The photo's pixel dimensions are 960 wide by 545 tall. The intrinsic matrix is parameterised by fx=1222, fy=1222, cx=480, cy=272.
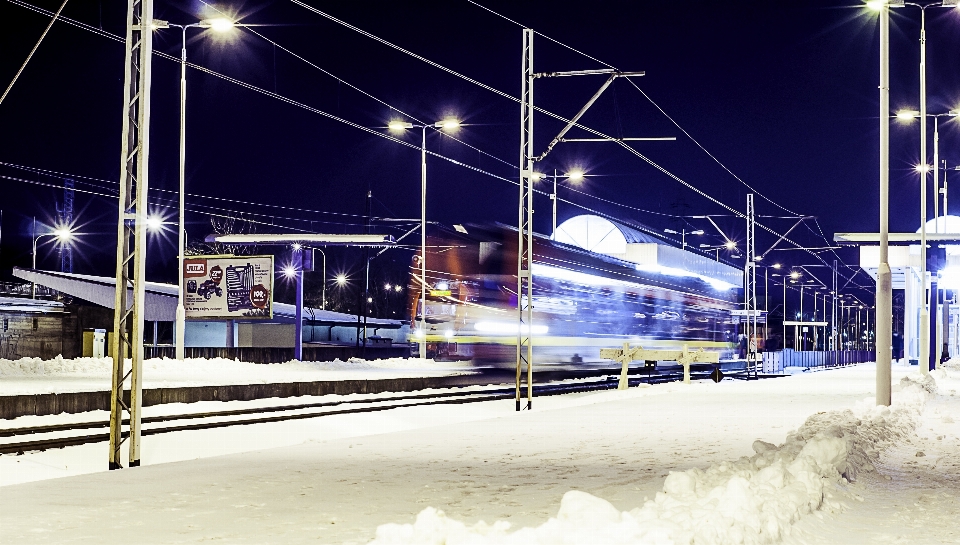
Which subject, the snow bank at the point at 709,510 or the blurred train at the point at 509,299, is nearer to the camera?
the snow bank at the point at 709,510

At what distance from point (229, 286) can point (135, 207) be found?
2705 cm

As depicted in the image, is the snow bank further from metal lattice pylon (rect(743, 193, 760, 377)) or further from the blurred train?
metal lattice pylon (rect(743, 193, 760, 377))

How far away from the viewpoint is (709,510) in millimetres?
8336

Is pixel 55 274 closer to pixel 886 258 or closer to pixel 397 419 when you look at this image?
pixel 397 419

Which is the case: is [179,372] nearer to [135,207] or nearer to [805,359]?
[135,207]

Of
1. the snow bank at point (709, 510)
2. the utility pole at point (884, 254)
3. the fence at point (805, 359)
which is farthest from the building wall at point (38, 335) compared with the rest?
the snow bank at point (709, 510)

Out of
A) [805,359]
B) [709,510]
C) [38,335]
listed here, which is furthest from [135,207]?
[805,359]

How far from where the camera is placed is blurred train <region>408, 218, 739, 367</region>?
3438 centimetres

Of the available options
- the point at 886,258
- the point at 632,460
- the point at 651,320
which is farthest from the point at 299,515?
the point at 651,320

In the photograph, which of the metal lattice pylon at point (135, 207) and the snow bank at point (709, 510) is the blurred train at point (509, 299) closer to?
the metal lattice pylon at point (135, 207)

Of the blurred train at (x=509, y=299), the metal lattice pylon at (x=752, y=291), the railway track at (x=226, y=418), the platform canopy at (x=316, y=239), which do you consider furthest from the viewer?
the metal lattice pylon at (x=752, y=291)

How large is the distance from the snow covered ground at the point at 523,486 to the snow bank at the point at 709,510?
0.02 meters

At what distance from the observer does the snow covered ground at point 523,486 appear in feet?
27.1

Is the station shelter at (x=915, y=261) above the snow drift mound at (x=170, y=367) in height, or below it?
above
